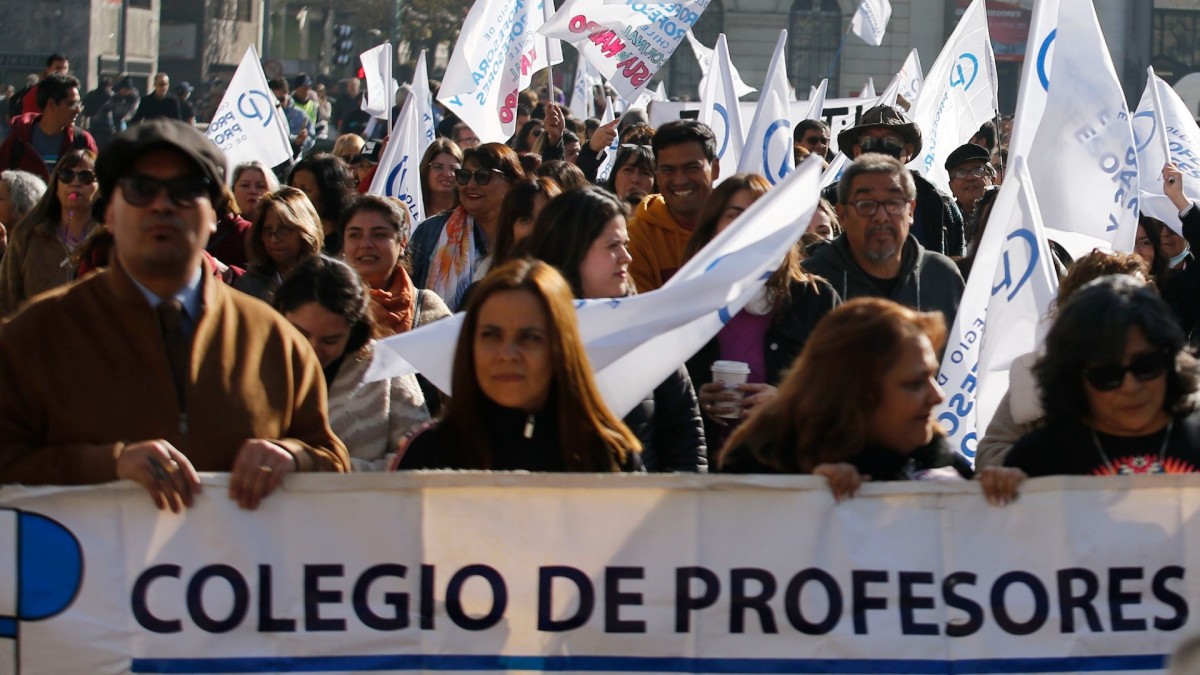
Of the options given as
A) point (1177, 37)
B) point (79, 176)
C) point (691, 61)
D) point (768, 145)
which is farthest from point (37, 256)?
point (1177, 37)

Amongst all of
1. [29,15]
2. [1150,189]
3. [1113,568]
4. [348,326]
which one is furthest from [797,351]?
[29,15]

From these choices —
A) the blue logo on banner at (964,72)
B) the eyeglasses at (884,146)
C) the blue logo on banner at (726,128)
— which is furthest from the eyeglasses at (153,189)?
the blue logo on banner at (964,72)

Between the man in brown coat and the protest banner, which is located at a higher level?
the man in brown coat

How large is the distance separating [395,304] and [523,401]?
2.40 m

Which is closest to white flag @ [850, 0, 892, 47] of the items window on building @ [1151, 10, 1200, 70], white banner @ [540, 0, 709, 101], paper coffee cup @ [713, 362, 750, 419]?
white banner @ [540, 0, 709, 101]

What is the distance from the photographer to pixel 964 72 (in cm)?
Answer: 1148

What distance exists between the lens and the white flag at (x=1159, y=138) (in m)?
9.05

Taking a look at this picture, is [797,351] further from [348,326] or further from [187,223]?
[187,223]

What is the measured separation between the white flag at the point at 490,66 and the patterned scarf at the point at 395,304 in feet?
14.7

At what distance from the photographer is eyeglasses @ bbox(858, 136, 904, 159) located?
857 centimetres

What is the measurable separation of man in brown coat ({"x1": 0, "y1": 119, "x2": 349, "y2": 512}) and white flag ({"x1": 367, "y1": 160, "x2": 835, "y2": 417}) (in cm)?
82

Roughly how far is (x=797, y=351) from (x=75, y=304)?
2299 mm

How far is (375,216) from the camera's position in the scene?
20.9 ft

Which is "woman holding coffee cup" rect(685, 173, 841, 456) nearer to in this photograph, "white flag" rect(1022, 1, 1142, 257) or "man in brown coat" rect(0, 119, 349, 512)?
"man in brown coat" rect(0, 119, 349, 512)
